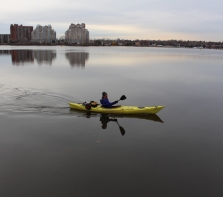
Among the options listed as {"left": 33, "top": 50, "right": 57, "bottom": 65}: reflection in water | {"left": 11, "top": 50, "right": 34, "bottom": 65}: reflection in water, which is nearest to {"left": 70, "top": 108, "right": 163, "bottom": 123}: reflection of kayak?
{"left": 33, "top": 50, "right": 57, "bottom": 65}: reflection in water

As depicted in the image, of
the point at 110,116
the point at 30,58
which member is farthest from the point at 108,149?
the point at 30,58

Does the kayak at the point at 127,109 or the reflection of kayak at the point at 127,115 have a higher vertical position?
the kayak at the point at 127,109

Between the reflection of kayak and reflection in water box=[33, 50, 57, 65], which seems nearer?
the reflection of kayak

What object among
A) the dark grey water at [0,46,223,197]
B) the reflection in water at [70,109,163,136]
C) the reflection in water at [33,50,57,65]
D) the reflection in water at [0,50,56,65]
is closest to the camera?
the dark grey water at [0,46,223,197]

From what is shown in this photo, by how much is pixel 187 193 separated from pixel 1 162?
4960 millimetres

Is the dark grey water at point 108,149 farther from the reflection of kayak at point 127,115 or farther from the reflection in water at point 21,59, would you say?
the reflection in water at point 21,59

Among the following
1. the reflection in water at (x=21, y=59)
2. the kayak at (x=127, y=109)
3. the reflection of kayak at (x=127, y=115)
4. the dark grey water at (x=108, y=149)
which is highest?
the reflection in water at (x=21, y=59)

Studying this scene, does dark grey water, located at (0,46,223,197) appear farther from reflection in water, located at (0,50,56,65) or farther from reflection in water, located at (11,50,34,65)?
reflection in water, located at (0,50,56,65)

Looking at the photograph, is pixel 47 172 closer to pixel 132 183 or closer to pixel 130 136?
pixel 132 183

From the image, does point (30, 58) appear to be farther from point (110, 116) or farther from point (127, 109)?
point (127, 109)

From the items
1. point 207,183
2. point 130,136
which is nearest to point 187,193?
point 207,183

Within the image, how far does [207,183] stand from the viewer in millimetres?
6430

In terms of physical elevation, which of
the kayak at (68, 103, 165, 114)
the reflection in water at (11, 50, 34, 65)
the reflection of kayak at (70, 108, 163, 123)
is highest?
Result: the reflection in water at (11, 50, 34, 65)

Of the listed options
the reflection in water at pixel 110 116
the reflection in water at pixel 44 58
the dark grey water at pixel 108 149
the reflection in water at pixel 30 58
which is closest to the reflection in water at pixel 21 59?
the reflection in water at pixel 30 58
